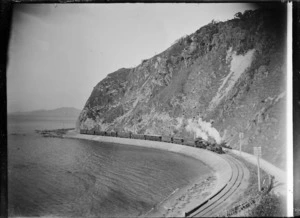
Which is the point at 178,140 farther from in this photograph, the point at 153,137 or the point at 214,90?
the point at 214,90

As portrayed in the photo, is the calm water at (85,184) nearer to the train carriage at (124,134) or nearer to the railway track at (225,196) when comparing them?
the railway track at (225,196)

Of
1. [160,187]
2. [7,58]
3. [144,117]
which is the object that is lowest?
[160,187]

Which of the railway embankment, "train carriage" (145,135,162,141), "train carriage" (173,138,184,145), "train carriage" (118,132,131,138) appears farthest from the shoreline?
"train carriage" (118,132,131,138)

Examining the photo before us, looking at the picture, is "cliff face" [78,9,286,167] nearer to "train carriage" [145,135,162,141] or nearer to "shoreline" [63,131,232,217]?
"train carriage" [145,135,162,141]

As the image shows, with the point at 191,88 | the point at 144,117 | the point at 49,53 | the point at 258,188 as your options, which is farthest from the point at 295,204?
the point at 144,117

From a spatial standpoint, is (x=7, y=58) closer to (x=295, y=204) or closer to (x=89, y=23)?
(x=89, y=23)

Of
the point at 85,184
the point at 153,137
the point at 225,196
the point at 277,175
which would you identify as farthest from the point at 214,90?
the point at 85,184
